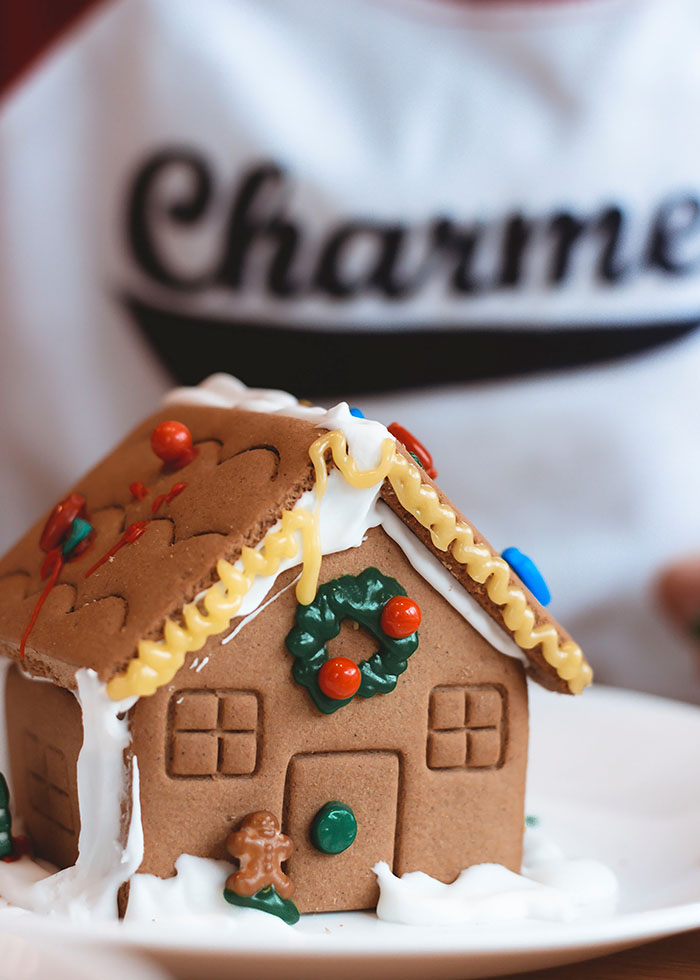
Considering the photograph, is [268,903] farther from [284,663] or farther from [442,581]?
[442,581]

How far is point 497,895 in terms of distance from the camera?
899 mm

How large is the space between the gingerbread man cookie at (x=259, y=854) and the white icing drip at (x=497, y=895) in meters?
0.09

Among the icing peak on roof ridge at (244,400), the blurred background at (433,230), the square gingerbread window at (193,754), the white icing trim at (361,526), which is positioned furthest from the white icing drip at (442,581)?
the blurred background at (433,230)

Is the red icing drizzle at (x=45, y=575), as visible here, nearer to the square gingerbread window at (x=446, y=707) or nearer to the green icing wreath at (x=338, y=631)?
the green icing wreath at (x=338, y=631)

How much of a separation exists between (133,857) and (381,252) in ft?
4.54

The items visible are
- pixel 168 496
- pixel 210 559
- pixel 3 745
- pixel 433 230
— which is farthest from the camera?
pixel 433 230

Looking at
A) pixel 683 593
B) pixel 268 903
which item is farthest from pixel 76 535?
pixel 683 593

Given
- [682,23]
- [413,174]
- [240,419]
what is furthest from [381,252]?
[240,419]

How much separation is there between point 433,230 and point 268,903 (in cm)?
140

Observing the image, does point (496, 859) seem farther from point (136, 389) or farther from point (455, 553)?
point (136, 389)

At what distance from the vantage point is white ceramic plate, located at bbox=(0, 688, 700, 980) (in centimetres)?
65

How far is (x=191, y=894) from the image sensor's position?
0.81 metres

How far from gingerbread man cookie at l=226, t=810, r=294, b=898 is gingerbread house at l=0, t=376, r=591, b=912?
15mm

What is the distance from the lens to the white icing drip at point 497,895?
87cm
